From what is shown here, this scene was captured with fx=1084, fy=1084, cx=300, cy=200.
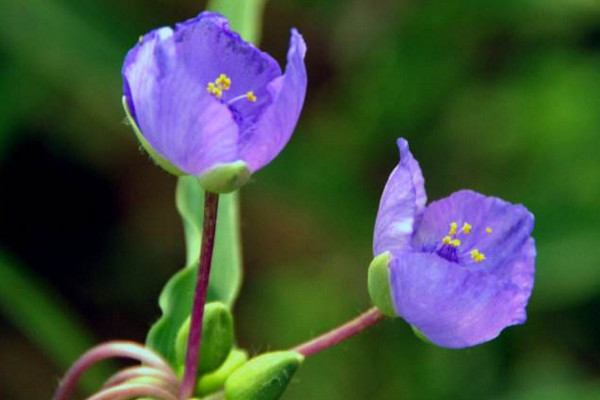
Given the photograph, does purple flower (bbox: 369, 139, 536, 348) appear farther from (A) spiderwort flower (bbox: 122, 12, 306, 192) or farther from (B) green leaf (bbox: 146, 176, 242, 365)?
(B) green leaf (bbox: 146, 176, 242, 365)

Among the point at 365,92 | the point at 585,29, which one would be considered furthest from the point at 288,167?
the point at 585,29

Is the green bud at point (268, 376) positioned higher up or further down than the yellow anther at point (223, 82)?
further down

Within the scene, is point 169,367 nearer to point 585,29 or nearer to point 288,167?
point 288,167

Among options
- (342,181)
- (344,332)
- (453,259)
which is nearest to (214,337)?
(344,332)

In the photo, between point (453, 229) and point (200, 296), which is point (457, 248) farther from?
point (200, 296)

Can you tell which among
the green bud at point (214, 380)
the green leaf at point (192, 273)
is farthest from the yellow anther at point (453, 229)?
the green leaf at point (192, 273)

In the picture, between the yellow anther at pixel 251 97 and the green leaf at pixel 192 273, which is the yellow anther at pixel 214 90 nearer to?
the yellow anther at pixel 251 97
